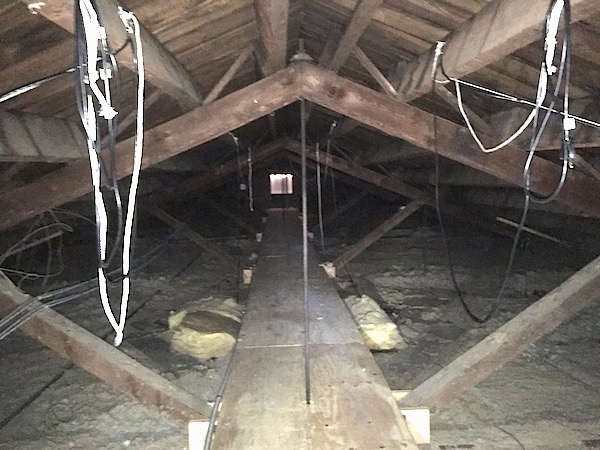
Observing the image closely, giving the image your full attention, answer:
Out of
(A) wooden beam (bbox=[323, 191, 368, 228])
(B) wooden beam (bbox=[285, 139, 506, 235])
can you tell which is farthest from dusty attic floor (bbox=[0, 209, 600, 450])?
(A) wooden beam (bbox=[323, 191, 368, 228])

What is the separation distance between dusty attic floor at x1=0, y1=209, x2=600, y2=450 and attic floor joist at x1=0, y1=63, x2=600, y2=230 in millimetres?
→ 996

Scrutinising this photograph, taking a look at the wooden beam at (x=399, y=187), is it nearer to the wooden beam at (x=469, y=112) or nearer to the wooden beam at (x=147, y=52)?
the wooden beam at (x=469, y=112)

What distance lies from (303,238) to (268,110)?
50.0 inches

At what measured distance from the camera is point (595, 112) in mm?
2531

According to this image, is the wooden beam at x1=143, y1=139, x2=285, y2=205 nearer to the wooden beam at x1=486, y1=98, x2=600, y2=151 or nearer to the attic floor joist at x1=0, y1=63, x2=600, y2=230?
the attic floor joist at x1=0, y1=63, x2=600, y2=230

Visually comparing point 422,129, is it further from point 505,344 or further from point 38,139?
point 38,139

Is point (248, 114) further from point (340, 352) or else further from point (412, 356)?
point (412, 356)

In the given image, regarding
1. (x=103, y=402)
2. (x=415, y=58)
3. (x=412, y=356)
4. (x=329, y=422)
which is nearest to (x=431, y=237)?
(x=412, y=356)

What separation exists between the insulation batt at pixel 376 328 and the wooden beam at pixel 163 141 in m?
1.66

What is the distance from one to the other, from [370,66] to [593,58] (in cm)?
109

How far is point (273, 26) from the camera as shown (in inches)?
91.9

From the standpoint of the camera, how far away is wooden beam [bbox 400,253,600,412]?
2.21 meters

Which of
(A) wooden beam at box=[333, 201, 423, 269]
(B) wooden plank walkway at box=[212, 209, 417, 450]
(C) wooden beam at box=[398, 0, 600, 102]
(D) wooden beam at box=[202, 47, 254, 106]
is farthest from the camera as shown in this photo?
(A) wooden beam at box=[333, 201, 423, 269]

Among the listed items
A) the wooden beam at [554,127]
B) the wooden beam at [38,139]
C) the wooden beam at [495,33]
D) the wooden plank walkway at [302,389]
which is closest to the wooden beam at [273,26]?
the wooden beam at [495,33]
